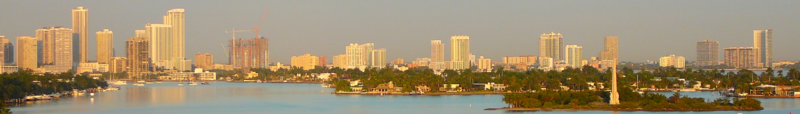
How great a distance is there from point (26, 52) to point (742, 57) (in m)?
73.6

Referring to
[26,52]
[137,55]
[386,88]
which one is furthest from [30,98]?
[26,52]

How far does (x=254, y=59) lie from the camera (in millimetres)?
114688

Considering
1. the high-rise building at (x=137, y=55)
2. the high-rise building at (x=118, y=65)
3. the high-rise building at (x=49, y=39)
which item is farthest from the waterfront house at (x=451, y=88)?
the high-rise building at (x=49, y=39)

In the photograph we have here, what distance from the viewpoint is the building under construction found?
114562 mm

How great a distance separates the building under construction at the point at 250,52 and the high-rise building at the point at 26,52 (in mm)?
21246

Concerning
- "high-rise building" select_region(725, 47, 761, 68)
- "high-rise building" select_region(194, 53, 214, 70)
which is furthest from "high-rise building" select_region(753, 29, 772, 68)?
"high-rise building" select_region(194, 53, 214, 70)

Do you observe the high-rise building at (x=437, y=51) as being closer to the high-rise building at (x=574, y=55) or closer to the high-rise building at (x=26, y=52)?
the high-rise building at (x=574, y=55)

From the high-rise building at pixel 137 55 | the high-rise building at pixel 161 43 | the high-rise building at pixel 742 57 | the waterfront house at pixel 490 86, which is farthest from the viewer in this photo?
the high-rise building at pixel 161 43

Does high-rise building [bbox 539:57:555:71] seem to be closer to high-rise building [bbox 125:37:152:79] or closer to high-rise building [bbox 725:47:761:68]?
high-rise building [bbox 725:47:761:68]

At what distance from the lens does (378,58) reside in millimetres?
118062

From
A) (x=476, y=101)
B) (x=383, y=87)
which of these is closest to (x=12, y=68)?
(x=383, y=87)

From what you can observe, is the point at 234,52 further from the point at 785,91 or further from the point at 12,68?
the point at 785,91

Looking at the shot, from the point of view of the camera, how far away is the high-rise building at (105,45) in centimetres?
11650

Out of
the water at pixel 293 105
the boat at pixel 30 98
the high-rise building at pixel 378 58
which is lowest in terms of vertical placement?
the water at pixel 293 105
